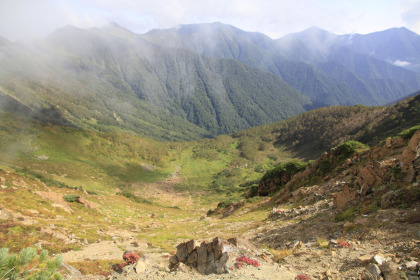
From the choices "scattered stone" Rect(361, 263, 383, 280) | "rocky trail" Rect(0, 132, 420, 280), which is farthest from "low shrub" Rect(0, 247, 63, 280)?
"scattered stone" Rect(361, 263, 383, 280)

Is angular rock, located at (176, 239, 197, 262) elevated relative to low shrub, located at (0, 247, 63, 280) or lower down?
lower down

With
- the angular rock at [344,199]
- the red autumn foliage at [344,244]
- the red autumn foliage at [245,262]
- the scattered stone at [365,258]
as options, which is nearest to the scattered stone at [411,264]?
the scattered stone at [365,258]

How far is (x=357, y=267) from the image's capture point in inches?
331

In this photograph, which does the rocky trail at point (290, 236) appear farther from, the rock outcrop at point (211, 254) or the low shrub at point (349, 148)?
the low shrub at point (349, 148)

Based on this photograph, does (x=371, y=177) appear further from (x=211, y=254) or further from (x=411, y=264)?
(x=211, y=254)

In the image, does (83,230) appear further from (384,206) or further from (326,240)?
(384,206)

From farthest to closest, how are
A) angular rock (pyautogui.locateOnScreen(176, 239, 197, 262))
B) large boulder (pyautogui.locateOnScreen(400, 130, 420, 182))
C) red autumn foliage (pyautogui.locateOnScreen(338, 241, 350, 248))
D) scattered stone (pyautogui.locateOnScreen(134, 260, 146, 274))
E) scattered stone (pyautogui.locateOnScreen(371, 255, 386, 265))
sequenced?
large boulder (pyautogui.locateOnScreen(400, 130, 420, 182))
angular rock (pyautogui.locateOnScreen(176, 239, 197, 262))
red autumn foliage (pyautogui.locateOnScreen(338, 241, 350, 248))
scattered stone (pyautogui.locateOnScreen(134, 260, 146, 274))
scattered stone (pyautogui.locateOnScreen(371, 255, 386, 265))

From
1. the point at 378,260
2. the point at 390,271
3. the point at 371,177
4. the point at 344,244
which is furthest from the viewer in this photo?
the point at 371,177

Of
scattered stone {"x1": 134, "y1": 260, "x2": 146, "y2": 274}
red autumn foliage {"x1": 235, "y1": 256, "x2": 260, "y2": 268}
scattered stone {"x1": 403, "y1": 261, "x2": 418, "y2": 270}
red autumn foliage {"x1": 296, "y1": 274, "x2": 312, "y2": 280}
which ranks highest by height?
scattered stone {"x1": 403, "y1": 261, "x2": 418, "y2": 270}

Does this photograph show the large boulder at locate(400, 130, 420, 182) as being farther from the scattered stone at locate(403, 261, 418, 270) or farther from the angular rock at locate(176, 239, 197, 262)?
the angular rock at locate(176, 239, 197, 262)

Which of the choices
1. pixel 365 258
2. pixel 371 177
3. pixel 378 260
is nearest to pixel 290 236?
pixel 365 258

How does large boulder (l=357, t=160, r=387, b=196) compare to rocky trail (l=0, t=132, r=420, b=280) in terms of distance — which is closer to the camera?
rocky trail (l=0, t=132, r=420, b=280)

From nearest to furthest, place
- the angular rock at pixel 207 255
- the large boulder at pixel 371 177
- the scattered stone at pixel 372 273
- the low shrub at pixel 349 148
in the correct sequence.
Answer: the scattered stone at pixel 372 273 → the angular rock at pixel 207 255 → the large boulder at pixel 371 177 → the low shrub at pixel 349 148

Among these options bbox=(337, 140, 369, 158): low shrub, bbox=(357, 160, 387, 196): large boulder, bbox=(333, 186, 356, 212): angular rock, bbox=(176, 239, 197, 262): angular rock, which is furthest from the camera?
bbox=(337, 140, 369, 158): low shrub
